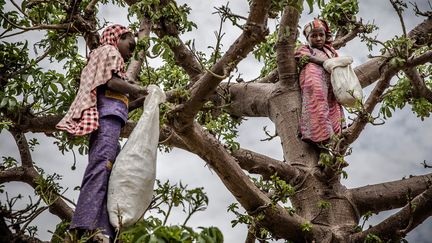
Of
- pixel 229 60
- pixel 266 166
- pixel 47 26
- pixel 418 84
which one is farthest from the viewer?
pixel 418 84

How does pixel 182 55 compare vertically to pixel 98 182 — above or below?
above

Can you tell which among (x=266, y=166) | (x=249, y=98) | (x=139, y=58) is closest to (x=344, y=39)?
(x=249, y=98)

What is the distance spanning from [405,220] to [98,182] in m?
2.27

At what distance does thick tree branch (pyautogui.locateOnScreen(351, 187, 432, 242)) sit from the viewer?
3.84 metres

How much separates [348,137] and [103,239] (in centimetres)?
206

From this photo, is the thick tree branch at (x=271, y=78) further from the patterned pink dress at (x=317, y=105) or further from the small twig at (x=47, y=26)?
the small twig at (x=47, y=26)

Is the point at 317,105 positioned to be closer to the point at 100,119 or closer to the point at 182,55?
the point at 182,55

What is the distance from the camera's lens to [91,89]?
10.4 feet

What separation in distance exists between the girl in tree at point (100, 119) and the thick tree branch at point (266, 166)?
1557 mm

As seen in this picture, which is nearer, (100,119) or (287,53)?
(100,119)

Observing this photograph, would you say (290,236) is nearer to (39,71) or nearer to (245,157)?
(245,157)

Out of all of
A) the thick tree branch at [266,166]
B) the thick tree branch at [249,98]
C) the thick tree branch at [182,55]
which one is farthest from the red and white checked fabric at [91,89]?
the thick tree branch at [249,98]

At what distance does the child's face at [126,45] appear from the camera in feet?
11.8

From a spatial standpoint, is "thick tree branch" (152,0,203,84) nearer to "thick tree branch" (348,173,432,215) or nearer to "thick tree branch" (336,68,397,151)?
"thick tree branch" (336,68,397,151)
